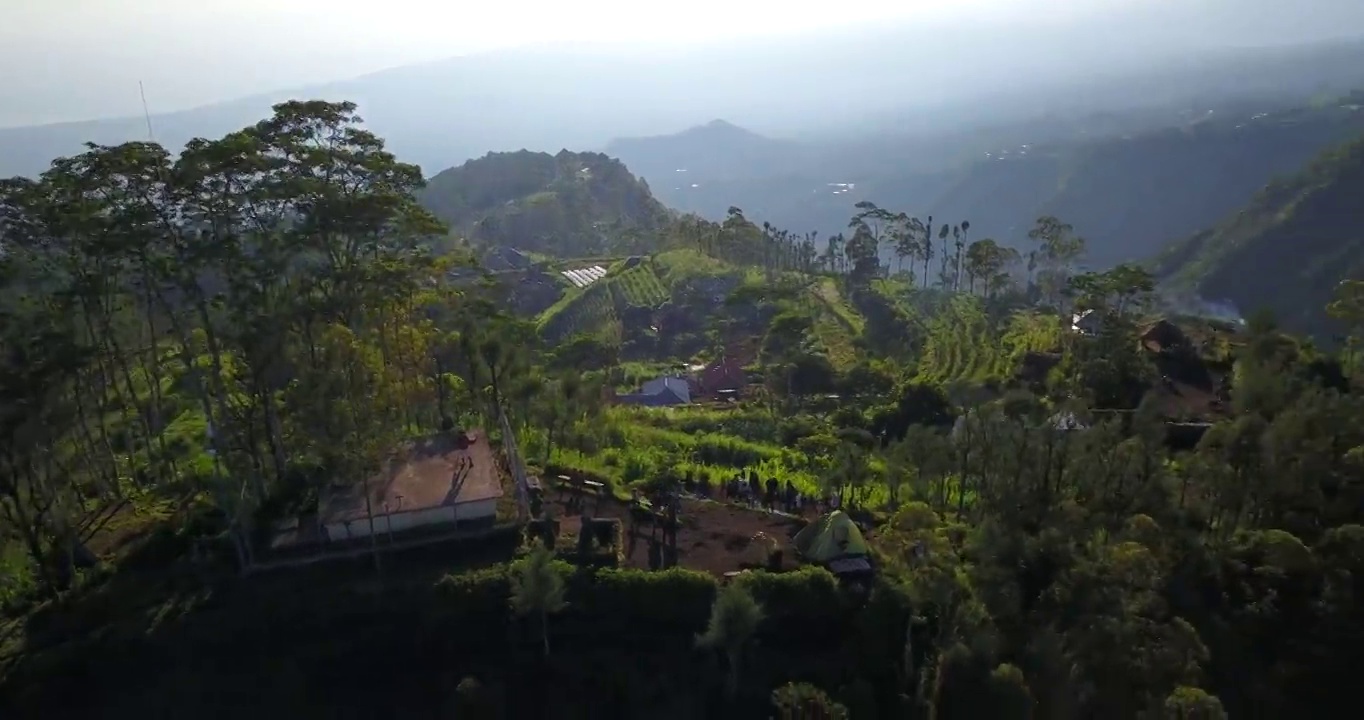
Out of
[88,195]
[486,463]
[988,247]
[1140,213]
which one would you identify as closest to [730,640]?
[486,463]

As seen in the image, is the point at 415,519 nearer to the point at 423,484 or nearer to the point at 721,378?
the point at 423,484

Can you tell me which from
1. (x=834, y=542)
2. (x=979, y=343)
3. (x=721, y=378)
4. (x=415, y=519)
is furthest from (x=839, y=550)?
(x=979, y=343)

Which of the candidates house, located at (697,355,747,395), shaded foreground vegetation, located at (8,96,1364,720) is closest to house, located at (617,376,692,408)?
house, located at (697,355,747,395)

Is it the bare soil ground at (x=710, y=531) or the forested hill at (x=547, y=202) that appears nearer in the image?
the bare soil ground at (x=710, y=531)

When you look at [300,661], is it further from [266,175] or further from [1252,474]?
[1252,474]

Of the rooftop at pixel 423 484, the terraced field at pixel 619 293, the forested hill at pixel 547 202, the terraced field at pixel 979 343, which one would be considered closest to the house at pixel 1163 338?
the terraced field at pixel 979 343

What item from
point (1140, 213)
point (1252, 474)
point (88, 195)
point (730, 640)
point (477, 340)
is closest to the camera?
point (730, 640)

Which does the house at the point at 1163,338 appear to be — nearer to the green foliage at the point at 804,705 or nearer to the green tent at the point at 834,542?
the green tent at the point at 834,542
